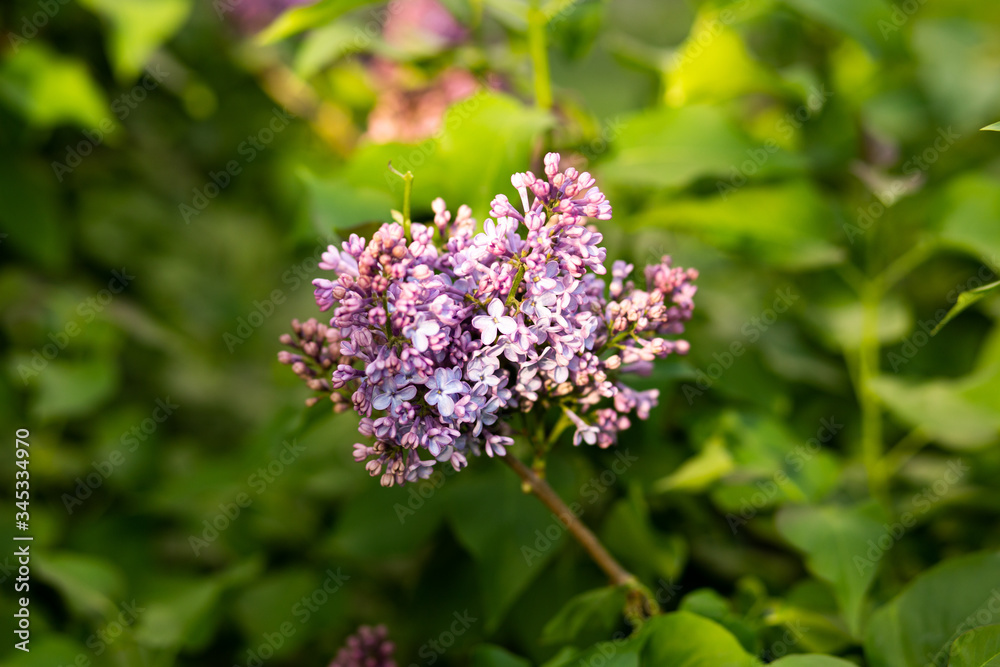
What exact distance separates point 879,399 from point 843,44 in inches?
28.0

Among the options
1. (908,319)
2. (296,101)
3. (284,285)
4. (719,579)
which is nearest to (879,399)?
(908,319)

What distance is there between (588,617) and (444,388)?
34 centimetres

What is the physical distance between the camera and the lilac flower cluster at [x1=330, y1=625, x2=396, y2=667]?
0.79m

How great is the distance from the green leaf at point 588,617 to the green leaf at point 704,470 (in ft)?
0.46

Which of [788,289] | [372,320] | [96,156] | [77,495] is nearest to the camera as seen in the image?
[372,320]

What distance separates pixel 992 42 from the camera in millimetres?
1241

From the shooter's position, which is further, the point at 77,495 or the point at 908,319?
the point at 77,495

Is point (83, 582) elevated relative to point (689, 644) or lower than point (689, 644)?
lower

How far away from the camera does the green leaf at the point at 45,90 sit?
1176mm

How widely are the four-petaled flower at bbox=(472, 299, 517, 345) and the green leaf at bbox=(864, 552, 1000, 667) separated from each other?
0.50 metres

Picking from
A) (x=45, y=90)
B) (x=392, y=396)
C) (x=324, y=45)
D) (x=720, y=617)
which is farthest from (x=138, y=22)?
(x=720, y=617)

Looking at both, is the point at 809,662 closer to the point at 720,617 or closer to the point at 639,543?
the point at 720,617

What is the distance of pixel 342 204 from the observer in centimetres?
79

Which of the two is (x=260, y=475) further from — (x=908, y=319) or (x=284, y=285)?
(x=908, y=319)
